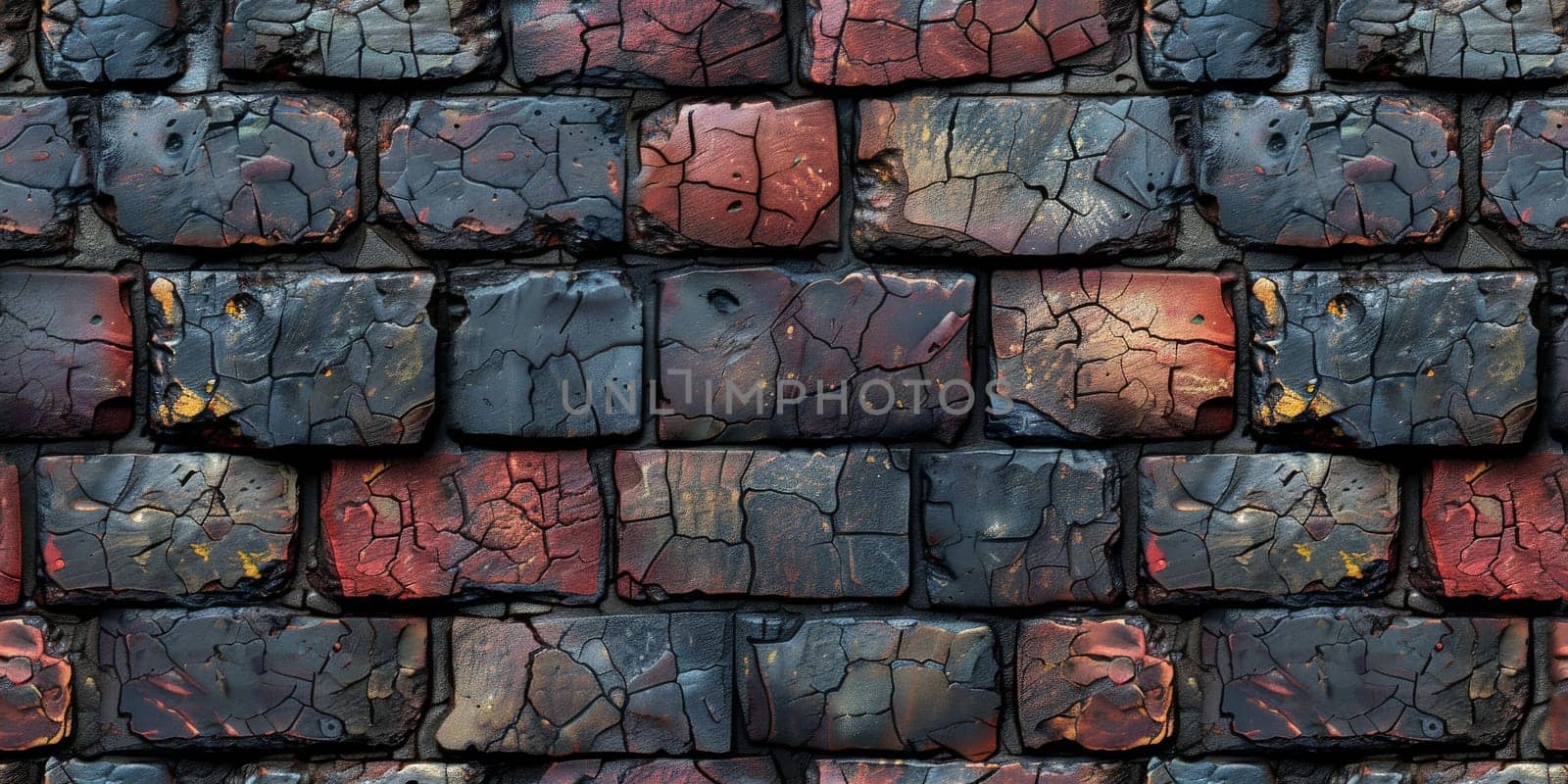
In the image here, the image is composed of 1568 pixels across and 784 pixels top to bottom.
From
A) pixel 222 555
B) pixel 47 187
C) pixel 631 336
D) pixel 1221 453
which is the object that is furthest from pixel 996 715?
pixel 47 187

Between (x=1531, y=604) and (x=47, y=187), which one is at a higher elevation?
(x=47, y=187)

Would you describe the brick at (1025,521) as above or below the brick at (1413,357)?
below

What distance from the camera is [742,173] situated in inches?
43.9

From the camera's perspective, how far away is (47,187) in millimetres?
1128

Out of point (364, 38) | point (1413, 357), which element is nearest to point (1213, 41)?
point (1413, 357)

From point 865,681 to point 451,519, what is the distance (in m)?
0.50

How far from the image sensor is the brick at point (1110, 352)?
3.65 ft

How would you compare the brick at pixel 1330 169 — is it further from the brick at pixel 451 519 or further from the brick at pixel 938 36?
the brick at pixel 451 519

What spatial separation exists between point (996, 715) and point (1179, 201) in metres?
0.61

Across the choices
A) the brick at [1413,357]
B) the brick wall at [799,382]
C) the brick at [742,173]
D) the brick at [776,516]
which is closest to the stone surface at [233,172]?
the brick wall at [799,382]

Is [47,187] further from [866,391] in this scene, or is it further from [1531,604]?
[1531,604]

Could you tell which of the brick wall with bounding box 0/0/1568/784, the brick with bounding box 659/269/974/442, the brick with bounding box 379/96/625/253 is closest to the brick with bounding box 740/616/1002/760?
the brick wall with bounding box 0/0/1568/784

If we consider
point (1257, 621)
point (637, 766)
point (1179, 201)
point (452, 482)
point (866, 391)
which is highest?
point (1179, 201)

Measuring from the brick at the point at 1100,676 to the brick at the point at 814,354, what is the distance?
264 millimetres
